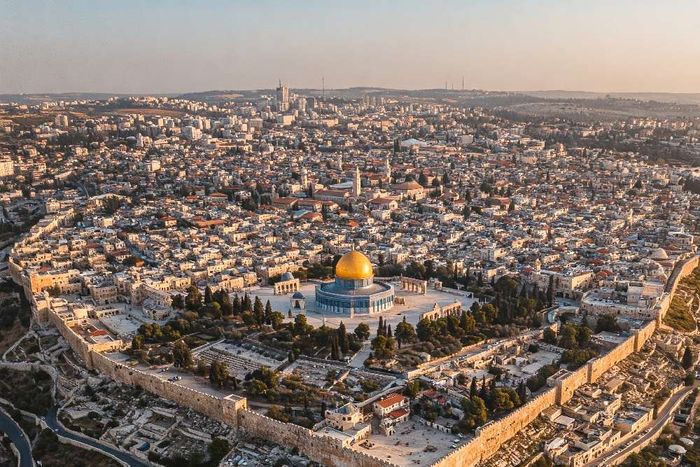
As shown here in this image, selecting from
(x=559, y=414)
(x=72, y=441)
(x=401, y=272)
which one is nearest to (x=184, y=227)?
(x=401, y=272)

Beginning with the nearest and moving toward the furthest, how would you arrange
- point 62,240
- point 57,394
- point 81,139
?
point 57,394, point 62,240, point 81,139

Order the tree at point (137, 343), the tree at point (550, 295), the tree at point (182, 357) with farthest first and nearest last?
the tree at point (550, 295)
the tree at point (137, 343)
the tree at point (182, 357)

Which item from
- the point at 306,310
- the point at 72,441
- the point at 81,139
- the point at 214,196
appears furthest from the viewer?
the point at 81,139

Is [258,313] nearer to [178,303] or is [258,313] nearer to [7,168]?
[178,303]

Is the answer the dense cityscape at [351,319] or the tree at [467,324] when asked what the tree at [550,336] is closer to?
the dense cityscape at [351,319]

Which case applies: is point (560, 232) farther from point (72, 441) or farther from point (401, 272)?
point (72, 441)

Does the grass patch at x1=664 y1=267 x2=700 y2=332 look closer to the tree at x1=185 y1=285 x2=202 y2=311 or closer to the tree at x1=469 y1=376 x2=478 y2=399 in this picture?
the tree at x1=469 y1=376 x2=478 y2=399

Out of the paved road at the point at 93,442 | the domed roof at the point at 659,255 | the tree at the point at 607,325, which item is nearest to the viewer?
the paved road at the point at 93,442

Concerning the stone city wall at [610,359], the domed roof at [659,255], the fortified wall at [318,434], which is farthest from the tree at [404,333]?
the domed roof at [659,255]
